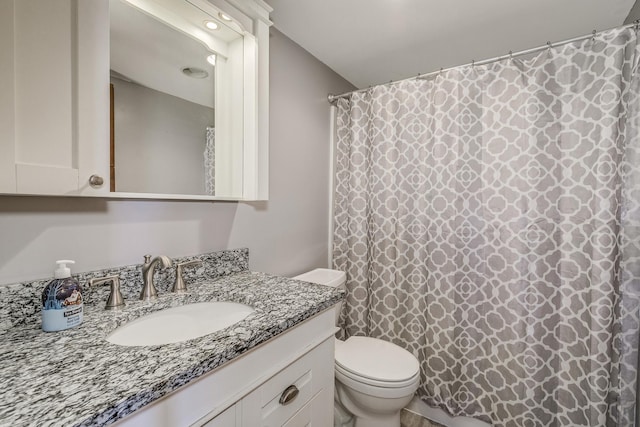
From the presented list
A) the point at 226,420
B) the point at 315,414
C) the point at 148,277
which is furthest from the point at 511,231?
the point at 148,277

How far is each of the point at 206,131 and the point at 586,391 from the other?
2.15 meters

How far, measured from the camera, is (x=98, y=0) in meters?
0.77

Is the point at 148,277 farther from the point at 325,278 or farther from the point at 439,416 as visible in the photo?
the point at 439,416

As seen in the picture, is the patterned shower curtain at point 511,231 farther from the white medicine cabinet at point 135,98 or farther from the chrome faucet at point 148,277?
the chrome faucet at point 148,277

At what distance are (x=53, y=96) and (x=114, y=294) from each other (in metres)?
0.60

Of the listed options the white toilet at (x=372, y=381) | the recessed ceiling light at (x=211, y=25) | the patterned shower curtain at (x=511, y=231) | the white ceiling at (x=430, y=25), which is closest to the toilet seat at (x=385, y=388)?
the white toilet at (x=372, y=381)

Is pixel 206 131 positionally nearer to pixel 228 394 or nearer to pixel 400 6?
pixel 228 394

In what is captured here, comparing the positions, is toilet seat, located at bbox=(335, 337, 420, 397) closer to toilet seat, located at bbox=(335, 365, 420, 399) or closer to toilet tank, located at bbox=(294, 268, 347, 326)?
toilet seat, located at bbox=(335, 365, 420, 399)

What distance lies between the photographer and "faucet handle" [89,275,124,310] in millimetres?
892

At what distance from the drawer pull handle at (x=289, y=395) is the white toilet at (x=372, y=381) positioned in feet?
1.93

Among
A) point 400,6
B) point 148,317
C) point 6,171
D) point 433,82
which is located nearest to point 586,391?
point 433,82

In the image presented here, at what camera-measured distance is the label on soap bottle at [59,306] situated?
2.42 feet

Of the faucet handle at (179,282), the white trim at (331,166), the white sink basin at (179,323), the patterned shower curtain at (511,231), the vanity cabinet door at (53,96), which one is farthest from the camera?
the white trim at (331,166)

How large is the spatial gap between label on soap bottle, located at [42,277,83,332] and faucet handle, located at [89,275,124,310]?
118 mm
